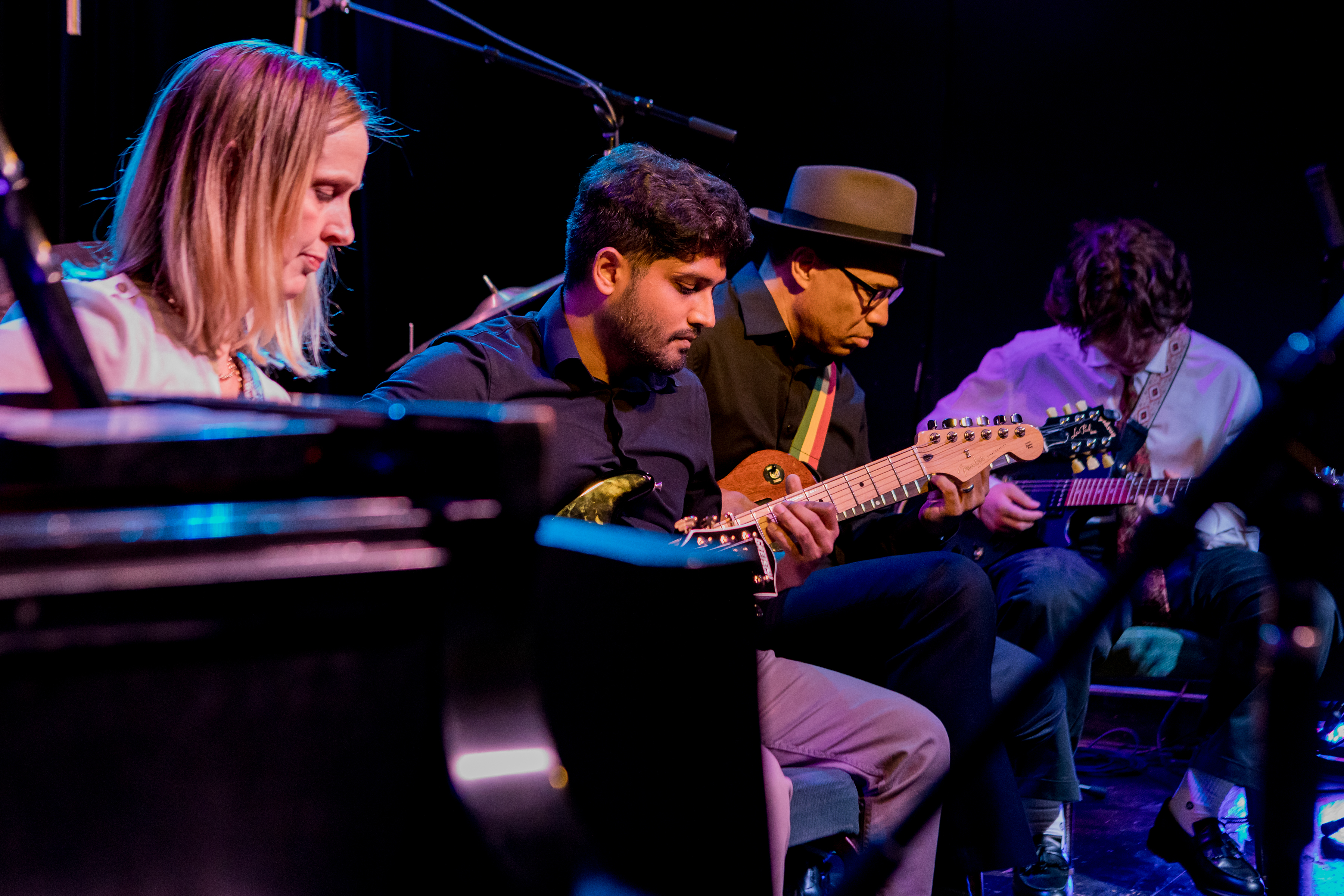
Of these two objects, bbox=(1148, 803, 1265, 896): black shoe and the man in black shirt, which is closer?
the man in black shirt

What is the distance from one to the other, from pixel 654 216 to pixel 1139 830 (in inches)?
92.9

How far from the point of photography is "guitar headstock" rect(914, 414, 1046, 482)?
3139 mm

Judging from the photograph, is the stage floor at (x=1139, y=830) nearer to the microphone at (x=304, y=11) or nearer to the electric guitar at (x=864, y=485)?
the electric guitar at (x=864, y=485)

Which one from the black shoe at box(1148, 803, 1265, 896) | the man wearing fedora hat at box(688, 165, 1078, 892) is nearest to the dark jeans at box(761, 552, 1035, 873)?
the man wearing fedora hat at box(688, 165, 1078, 892)

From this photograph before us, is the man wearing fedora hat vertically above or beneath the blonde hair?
beneath

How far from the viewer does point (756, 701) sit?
1019mm

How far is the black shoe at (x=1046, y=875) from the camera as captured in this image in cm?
262

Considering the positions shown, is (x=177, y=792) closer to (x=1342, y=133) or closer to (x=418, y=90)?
(x=418, y=90)

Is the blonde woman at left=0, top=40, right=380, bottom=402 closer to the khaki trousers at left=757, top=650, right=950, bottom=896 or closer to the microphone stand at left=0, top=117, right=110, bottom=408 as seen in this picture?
the microphone stand at left=0, top=117, right=110, bottom=408

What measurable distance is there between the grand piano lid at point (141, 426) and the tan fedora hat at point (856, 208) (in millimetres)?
2686

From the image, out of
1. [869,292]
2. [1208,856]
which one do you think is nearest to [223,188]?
[869,292]

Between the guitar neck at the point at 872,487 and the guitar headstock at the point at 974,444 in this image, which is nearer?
the guitar neck at the point at 872,487

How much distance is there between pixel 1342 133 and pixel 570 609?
14.6ft

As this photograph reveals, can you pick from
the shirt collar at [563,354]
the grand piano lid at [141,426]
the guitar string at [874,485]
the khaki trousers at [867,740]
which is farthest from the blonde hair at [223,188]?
the guitar string at [874,485]
